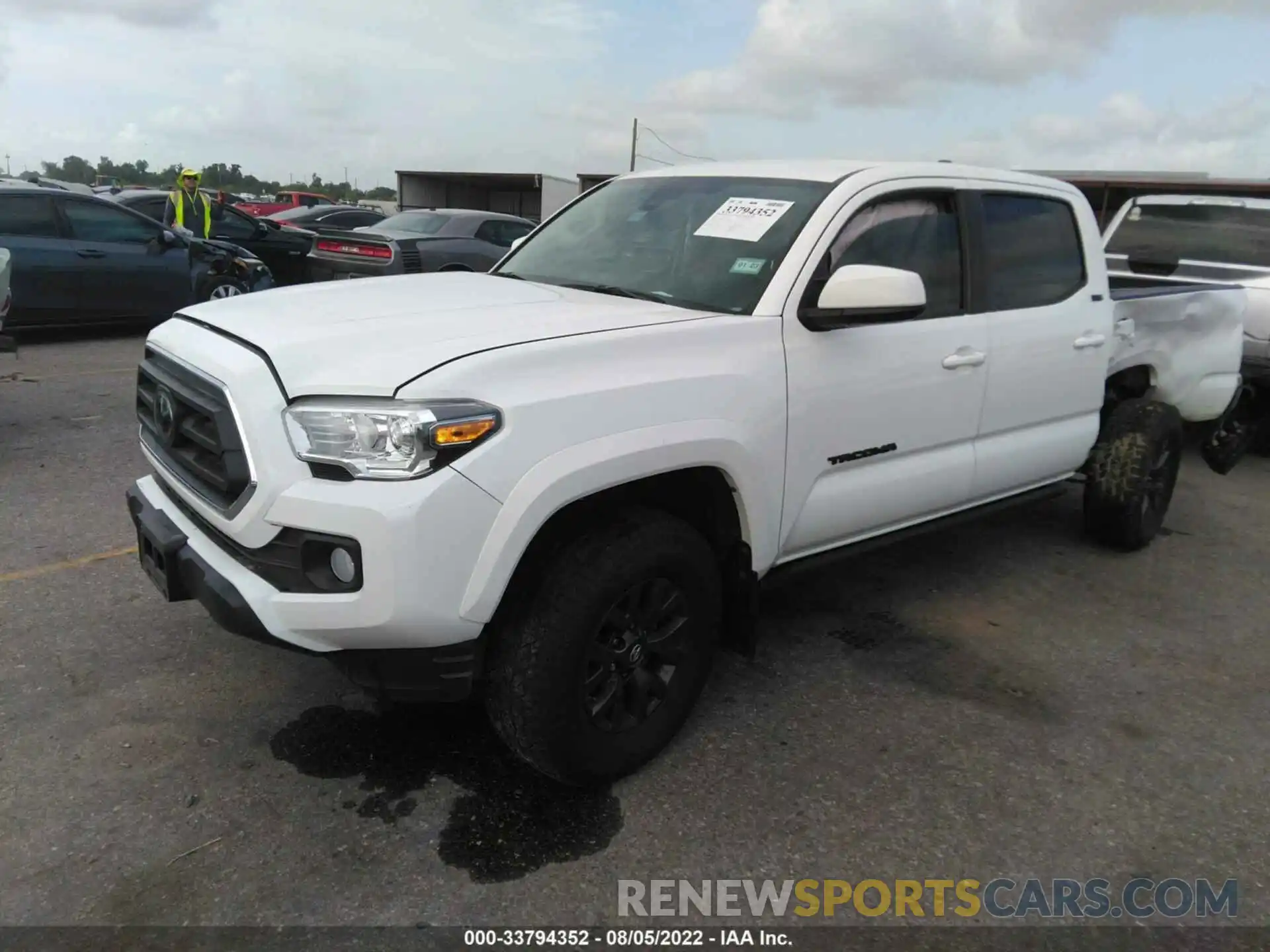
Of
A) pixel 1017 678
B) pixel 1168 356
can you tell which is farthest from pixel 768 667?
pixel 1168 356

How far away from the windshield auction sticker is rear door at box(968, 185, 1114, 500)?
981mm

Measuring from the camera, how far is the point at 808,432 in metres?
3.13

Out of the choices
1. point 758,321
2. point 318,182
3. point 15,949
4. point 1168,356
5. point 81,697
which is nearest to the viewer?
point 15,949

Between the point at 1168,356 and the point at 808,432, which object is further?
the point at 1168,356

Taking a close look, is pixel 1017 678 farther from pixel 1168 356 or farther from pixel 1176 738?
pixel 1168 356

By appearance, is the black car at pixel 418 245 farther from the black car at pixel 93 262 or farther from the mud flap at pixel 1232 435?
the mud flap at pixel 1232 435

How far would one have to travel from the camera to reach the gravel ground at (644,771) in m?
2.50

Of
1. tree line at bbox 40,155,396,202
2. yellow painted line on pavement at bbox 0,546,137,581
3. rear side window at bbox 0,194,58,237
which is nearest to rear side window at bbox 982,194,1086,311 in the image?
yellow painted line on pavement at bbox 0,546,137,581

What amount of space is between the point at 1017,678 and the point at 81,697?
332 centimetres

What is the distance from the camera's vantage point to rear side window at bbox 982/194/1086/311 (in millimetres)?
3953

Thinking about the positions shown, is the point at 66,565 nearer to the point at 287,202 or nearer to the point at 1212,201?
the point at 1212,201

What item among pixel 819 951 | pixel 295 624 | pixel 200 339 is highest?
pixel 200 339

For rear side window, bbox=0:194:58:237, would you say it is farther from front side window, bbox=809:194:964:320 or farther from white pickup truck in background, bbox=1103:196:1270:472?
white pickup truck in background, bbox=1103:196:1270:472

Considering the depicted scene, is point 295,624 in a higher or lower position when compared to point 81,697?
higher
